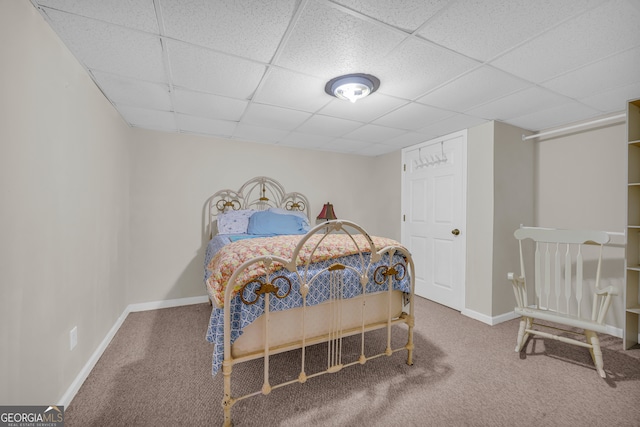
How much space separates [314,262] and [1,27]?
174cm

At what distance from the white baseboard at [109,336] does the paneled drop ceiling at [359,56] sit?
6.71 ft

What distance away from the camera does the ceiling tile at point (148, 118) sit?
8.39 ft

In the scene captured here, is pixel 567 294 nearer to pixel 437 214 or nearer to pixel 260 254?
pixel 437 214

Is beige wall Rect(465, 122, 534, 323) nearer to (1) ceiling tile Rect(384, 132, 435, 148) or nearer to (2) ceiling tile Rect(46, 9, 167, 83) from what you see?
(1) ceiling tile Rect(384, 132, 435, 148)

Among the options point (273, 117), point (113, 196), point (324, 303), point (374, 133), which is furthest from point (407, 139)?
point (113, 196)

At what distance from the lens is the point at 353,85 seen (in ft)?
6.30

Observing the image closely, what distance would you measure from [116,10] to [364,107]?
1829mm

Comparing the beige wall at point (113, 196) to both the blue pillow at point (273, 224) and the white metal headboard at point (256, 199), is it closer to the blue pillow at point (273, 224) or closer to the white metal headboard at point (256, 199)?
the white metal headboard at point (256, 199)

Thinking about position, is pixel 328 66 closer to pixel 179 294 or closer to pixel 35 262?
pixel 35 262

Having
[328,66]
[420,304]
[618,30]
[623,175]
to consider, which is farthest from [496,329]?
[328,66]

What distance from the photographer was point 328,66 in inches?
69.1

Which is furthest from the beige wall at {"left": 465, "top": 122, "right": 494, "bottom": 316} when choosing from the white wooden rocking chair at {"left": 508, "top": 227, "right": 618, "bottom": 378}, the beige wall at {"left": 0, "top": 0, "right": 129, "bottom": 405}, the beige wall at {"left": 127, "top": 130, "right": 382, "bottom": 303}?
the beige wall at {"left": 0, "top": 0, "right": 129, "bottom": 405}

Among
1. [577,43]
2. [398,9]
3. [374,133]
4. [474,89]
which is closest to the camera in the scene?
[398,9]

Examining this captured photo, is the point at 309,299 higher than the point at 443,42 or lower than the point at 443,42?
lower
